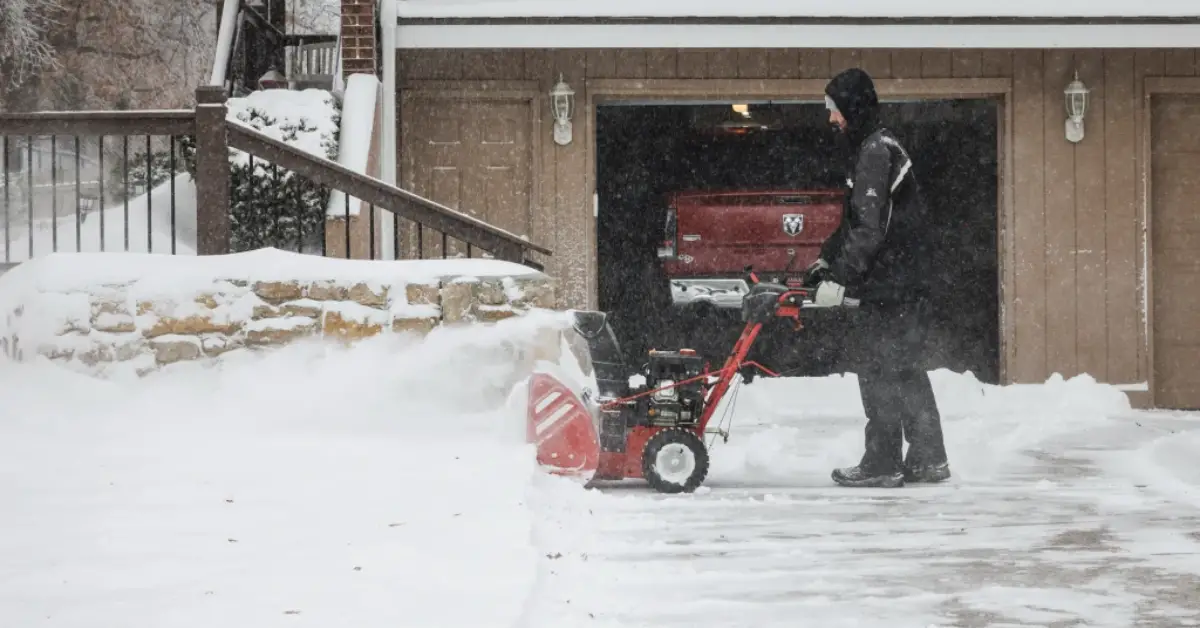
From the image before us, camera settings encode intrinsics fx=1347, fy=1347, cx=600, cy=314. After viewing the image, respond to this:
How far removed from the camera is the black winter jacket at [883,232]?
19.9ft

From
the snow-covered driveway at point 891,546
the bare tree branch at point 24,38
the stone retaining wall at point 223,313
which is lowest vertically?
the snow-covered driveway at point 891,546

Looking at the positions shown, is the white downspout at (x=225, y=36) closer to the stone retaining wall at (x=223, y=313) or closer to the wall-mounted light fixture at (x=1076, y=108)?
the stone retaining wall at (x=223, y=313)

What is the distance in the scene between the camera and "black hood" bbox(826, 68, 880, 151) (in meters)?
6.23

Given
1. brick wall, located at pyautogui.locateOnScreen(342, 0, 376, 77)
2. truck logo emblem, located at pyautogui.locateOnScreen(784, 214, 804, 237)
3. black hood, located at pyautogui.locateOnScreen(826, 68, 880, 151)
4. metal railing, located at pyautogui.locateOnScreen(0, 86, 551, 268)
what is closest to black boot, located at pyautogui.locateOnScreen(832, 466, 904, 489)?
black hood, located at pyautogui.locateOnScreen(826, 68, 880, 151)

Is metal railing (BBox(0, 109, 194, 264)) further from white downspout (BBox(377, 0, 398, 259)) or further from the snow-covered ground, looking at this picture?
white downspout (BBox(377, 0, 398, 259))

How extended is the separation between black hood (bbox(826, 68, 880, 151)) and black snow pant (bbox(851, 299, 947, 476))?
0.83 m

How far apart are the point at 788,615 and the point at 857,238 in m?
2.54

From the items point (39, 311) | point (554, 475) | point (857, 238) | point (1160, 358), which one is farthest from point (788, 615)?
point (1160, 358)

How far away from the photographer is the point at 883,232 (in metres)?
6.11

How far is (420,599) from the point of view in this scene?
3.62 m

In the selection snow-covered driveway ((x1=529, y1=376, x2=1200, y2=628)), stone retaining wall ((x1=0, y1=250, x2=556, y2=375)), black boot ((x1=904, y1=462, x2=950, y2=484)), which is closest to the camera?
snow-covered driveway ((x1=529, y1=376, x2=1200, y2=628))

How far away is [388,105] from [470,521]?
691 centimetres

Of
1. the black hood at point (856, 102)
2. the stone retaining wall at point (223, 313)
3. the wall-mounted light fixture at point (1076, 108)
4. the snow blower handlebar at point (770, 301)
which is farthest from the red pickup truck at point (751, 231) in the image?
the snow blower handlebar at point (770, 301)

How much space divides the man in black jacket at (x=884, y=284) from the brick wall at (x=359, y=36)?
5323 mm
